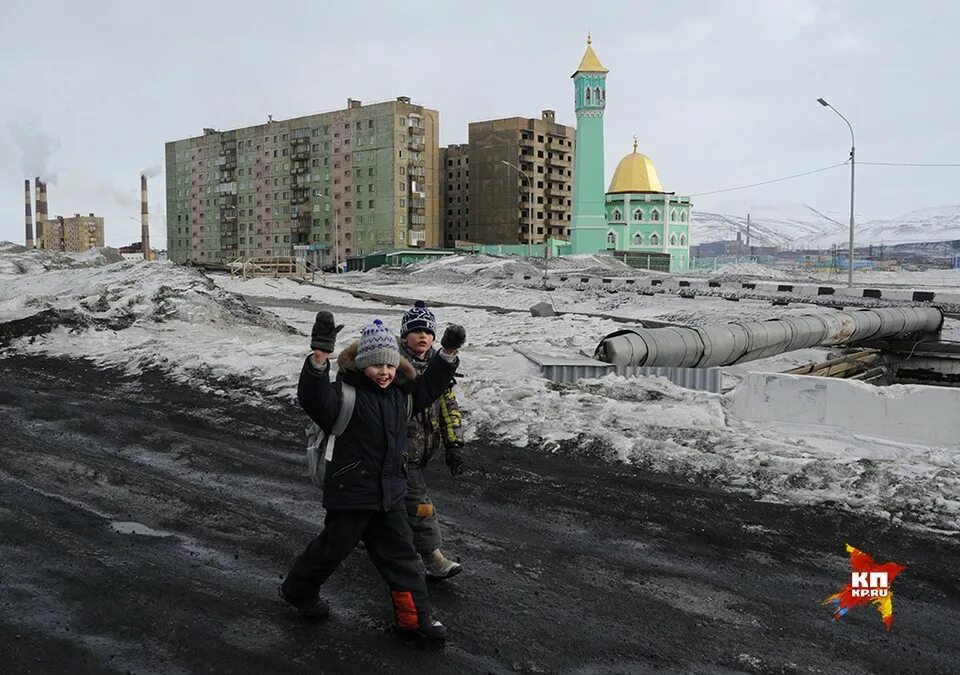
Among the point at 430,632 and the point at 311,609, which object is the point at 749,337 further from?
the point at 311,609

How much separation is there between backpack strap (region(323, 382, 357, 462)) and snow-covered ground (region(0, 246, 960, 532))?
4.24 meters

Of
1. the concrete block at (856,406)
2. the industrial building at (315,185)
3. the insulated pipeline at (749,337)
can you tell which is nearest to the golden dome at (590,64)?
the industrial building at (315,185)

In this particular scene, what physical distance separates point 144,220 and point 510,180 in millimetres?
40742

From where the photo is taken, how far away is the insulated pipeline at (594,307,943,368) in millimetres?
11688

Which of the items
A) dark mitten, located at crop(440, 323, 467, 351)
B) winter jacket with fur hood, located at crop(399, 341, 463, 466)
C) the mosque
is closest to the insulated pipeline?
winter jacket with fur hood, located at crop(399, 341, 463, 466)

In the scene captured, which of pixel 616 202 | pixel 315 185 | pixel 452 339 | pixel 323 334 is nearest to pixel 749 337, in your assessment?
pixel 452 339

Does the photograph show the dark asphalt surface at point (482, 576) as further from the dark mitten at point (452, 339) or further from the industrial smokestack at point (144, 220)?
the industrial smokestack at point (144, 220)

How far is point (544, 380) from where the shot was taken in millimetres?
11070

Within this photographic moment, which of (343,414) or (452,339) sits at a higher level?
(452,339)

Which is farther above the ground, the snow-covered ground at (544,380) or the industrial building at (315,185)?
the industrial building at (315,185)

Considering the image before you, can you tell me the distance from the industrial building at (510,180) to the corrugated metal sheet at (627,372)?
8242 centimetres

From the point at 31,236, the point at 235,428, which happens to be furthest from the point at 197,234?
the point at 235,428

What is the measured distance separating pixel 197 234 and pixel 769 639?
4656 inches

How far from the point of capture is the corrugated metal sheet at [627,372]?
1131 cm
